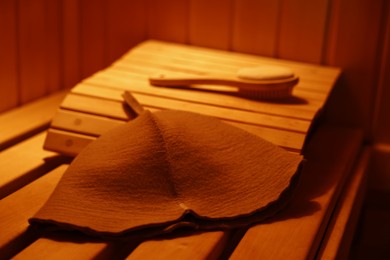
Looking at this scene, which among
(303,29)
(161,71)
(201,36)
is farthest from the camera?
(201,36)

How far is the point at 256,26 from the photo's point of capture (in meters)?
1.92

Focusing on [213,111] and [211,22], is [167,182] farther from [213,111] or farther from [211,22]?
[211,22]

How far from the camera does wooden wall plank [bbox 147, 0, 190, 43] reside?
199 centimetres

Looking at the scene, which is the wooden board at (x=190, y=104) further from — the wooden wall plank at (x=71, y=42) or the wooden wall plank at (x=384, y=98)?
the wooden wall plank at (x=71, y=42)

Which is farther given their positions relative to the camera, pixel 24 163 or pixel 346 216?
pixel 24 163

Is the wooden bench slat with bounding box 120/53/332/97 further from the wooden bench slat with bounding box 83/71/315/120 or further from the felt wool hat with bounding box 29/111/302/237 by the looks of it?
the felt wool hat with bounding box 29/111/302/237

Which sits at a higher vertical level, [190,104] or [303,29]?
[303,29]

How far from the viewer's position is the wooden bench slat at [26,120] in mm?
1697

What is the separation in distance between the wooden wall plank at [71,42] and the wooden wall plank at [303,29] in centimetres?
62

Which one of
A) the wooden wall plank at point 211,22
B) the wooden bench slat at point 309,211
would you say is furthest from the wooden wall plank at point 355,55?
the wooden wall plank at point 211,22

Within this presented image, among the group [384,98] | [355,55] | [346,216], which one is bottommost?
[346,216]

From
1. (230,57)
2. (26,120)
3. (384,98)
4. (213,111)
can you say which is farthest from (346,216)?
(26,120)

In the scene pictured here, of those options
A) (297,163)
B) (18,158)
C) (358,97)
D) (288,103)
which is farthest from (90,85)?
(358,97)

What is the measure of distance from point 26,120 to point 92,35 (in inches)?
15.7
